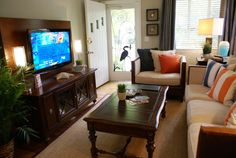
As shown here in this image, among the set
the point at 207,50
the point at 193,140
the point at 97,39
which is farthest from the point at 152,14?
the point at 193,140

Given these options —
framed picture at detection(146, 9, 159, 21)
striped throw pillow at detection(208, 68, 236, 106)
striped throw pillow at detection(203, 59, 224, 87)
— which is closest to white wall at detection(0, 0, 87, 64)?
framed picture at detection(146, 9, 159, 21)

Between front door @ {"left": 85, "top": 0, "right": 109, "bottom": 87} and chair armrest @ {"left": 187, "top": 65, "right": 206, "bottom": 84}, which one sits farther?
front door @ {"left": 85, "top": 0, "right": 109, "bottom": 87}

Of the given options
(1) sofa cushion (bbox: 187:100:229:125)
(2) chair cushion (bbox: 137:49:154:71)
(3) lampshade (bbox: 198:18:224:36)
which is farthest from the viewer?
(2) chair cushion (bbox: 137:49:154:71)

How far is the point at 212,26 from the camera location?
345cm

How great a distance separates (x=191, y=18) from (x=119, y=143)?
3290 millimetres

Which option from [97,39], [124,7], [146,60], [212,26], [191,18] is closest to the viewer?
[212,26]

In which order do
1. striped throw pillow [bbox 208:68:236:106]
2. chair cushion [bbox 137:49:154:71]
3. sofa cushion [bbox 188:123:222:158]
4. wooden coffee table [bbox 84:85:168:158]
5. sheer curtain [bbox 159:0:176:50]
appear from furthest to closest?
sheer curtain [bbox 159:0:176:50], chair cushion [bbox 137:49:154:71], striped throw pillow [bbox 208:68:236:106], wooden coffee table [bbox 84:85:168:158], sofa cushion [bbox 188:123:222:158]

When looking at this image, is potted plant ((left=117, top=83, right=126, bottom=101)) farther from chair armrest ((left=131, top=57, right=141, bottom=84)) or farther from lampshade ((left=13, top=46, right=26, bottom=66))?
chair armrest ((left=131, top=57, right=141, bottom=84))

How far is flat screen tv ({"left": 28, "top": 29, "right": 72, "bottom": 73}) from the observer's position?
267cm

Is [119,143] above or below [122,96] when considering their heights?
below

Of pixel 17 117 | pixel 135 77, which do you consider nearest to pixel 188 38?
pixel 135 77

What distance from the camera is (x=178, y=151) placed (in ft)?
7.06

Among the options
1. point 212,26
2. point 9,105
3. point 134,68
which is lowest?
point 9,105

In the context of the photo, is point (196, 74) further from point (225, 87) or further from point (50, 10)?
point (50, 10)
